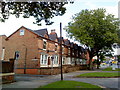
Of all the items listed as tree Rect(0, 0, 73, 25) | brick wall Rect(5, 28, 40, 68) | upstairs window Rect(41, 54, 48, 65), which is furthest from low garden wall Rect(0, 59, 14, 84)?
upstairs window Rect(41, 54, 48, 65)

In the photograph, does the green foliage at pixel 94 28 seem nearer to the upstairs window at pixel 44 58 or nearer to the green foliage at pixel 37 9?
the upstairs window at pixel 44 58

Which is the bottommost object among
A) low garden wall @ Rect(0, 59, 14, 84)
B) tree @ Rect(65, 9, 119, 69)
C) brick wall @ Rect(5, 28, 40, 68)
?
low garden wall @ Rect(0, 59, 14, 84)

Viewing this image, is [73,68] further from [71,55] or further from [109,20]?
[109,20]

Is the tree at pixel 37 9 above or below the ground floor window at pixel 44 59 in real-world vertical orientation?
above

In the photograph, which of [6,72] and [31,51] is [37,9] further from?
[31,51]

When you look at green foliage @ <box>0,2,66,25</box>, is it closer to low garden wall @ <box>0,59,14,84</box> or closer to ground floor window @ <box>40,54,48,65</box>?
low garden wall @ <box>0,59,14,84</box>

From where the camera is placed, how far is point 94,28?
112 ft

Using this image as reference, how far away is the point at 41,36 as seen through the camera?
27.4 m

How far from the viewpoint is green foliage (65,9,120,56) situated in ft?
111

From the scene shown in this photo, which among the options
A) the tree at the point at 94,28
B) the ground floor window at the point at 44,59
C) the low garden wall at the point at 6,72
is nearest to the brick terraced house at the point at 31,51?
the ground floor window at the point at 44,59

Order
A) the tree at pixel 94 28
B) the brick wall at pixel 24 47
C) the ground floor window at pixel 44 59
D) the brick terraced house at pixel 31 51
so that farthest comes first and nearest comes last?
the tree at pixel 94 28
the ground floor window at pixel 44 59
the brick wall at pixel 24 47
the brick terraced house at pixel 31 51

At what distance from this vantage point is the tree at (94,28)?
33875 millimetres

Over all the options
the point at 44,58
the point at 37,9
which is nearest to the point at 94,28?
the point at 44,58

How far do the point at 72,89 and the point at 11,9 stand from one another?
8.55 metres
